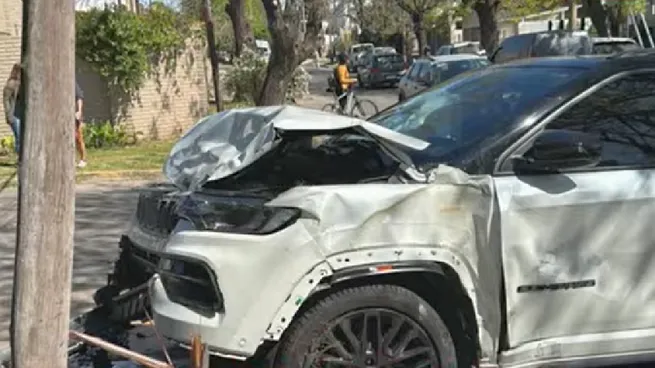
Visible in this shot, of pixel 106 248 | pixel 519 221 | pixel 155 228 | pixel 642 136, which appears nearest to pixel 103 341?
pixel 155 228

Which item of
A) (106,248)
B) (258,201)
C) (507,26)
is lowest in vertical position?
(106,248)

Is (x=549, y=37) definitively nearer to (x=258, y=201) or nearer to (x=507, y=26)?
(x=258, y=201)

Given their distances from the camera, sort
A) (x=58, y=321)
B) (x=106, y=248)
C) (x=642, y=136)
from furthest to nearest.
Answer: (x=106, y=248) → (x=642, y=136) → (x=58, y=321)

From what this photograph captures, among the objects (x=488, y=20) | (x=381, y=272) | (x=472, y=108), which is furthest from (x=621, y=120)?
(x=488, y=20)

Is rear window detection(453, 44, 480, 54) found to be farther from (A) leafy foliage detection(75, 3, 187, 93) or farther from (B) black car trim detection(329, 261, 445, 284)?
(B) black car trim detection(329, 261, 445, 284)

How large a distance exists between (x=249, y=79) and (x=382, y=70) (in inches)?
693

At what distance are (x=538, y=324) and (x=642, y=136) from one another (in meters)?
1.17

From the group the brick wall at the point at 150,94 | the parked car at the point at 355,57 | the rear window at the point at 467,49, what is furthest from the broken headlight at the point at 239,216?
the parked car at the point at 355,57

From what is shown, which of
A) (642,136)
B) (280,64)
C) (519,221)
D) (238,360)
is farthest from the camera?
(280,64)

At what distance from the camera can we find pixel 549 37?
68.5 feet

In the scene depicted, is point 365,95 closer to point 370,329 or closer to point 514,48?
point 514,48

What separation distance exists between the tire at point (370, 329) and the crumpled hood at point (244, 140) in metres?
0.71

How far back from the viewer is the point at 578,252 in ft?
13.6

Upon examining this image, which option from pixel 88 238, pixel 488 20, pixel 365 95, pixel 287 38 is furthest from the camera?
pixel 365 95
